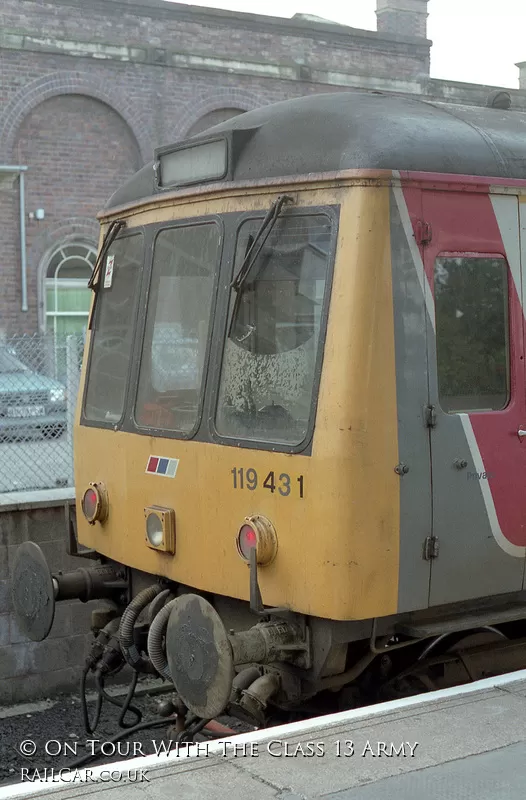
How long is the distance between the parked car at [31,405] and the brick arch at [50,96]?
45.1ft

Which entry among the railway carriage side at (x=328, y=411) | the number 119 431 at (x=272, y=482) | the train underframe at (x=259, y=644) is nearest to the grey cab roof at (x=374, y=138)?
the railway carriage side at (x=328, y=411)

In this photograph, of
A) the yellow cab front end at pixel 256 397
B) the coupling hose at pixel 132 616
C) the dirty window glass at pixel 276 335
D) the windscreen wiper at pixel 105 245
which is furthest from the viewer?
the windscreen wiper at pixel 105 245

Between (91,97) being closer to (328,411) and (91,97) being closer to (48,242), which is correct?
(48,242)

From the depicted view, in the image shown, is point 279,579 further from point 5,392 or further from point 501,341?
point 5,392

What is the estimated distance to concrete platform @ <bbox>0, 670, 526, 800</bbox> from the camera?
3.59m

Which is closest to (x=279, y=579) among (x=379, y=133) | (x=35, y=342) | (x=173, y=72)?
(x=379, y=133)

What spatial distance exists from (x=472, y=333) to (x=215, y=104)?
18.1 meters

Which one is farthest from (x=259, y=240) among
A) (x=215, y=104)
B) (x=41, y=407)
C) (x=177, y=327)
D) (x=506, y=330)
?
(x=215, y=104)

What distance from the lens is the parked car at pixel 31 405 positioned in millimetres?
7348

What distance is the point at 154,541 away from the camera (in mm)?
5312

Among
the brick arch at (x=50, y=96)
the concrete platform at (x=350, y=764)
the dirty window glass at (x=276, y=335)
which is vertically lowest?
the concrete platform at (x=350, y=764)

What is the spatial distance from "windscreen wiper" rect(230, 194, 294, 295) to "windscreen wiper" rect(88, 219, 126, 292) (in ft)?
4.07

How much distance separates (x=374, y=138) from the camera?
455 cm

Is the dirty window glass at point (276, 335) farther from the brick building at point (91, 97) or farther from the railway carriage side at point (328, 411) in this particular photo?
the brick building at point (91, 97)
